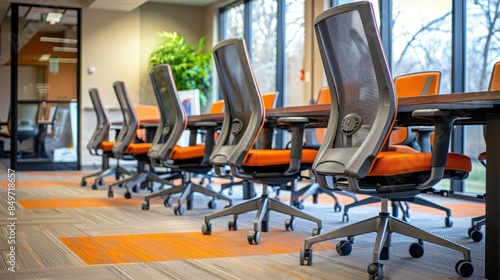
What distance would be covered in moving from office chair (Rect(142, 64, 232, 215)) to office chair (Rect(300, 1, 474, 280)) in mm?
1637

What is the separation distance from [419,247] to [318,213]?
1630mm

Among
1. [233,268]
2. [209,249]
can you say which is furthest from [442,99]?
[209,249]

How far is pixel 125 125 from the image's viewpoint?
582 cm

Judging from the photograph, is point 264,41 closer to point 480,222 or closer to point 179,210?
point 179,210

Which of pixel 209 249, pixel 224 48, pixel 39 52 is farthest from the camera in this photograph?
pixel 39 52

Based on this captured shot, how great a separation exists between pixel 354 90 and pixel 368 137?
0.21 m

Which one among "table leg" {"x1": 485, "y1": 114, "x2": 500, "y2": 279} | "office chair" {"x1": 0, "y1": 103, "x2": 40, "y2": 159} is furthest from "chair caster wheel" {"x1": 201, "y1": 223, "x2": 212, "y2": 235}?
"office chair" {"x1": 0, "y1": 103, "x2": 40, "y2": 159}

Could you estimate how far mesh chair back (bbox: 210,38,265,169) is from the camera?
3.21 metres

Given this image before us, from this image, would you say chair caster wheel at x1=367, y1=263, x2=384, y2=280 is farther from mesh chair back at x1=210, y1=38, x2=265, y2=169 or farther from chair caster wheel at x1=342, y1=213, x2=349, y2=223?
chair caster wheel at x1=342, y1=213, x2=349, y2=223

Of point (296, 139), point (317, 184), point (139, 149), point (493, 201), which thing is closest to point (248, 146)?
point (296, 139)

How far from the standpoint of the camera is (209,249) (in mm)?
2953

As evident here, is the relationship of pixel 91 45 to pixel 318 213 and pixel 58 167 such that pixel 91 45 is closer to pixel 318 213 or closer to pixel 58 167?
A: pixel 58 167

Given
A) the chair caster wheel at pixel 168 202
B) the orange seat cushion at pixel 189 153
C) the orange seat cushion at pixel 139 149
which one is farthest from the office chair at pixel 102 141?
the orange seat cushion at pixel 189 153

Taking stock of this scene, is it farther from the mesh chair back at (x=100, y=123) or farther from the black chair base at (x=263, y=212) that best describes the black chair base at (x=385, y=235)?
the mesh chair back at (x=100, y=123)
